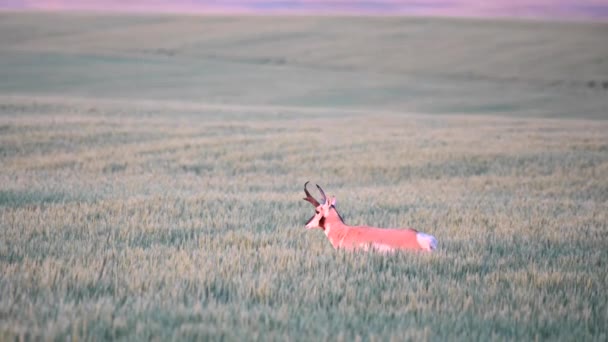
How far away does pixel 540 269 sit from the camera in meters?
5.65

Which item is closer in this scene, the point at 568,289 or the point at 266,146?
the point at 568,289

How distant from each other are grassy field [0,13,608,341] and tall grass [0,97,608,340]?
0.09 feet

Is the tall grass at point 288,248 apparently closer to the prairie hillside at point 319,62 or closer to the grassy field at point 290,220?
the grassy field at point 290,220

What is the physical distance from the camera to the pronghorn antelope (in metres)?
6.22

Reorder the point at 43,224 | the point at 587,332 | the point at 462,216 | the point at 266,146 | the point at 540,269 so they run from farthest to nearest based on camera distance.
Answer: the point at 266,146, the point at 462,216, the point at 43,224, the point at 540,269, the point at 587,332

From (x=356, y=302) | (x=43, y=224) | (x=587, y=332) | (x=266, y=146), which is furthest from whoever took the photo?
(x=266, y=146)

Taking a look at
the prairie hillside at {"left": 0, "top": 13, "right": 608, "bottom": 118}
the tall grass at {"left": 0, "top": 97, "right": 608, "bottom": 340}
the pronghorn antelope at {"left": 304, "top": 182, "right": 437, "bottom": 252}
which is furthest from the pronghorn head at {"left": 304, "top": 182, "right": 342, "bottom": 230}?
the prairie hillside at {"left": 0, "top": 13, "right": 608, "bottom": 118}

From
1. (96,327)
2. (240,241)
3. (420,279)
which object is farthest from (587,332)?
(240,241)

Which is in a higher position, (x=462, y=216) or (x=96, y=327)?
(x=96, y=327)

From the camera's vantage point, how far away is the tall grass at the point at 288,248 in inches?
163

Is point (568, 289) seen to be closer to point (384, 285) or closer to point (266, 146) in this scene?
point (384, 285)

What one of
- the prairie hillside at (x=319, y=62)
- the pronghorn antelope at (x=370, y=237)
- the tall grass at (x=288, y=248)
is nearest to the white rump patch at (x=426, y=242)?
the pronghorn antelope at (x=370, y=237)

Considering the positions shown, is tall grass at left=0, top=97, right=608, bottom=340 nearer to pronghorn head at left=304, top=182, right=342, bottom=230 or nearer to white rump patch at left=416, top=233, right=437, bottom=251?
pronghorn head at left=304, top=182, right=342, bottom=230

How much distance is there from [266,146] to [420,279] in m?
13.2
